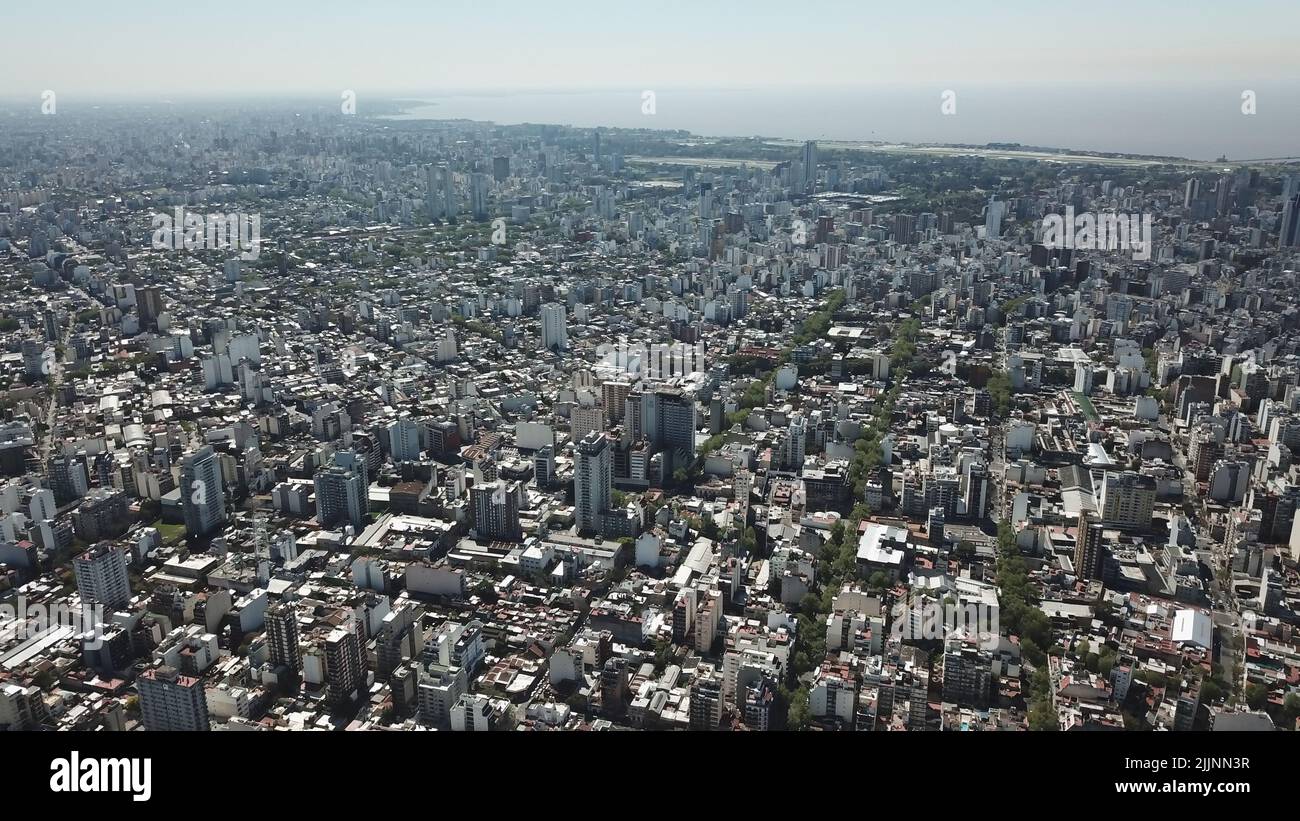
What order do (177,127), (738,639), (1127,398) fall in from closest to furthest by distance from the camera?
(738,639) < (1127,398) < (177,127)

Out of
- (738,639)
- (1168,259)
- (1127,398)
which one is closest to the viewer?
(738,639)

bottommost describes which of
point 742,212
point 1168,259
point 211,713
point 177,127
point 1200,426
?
point 211,713

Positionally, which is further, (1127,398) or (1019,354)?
(1019,354)

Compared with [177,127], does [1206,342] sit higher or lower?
lower

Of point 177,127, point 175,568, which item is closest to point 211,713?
point 175,568

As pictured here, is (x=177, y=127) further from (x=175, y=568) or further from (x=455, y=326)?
(x=175, y=568)

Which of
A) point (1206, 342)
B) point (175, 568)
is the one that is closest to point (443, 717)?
point (175, 568)
